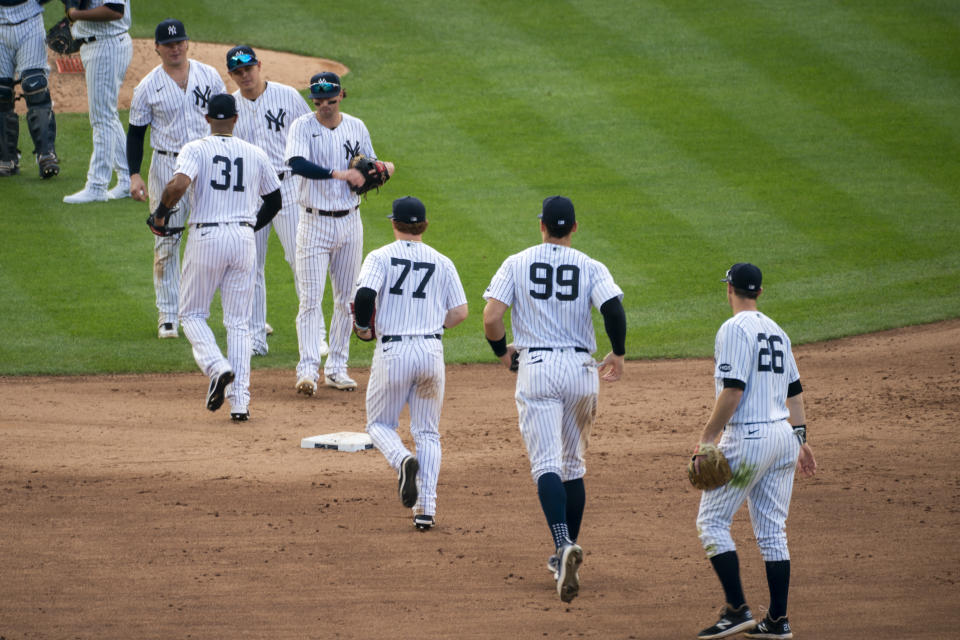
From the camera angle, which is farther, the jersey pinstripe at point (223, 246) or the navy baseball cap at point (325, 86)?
the navy baseball cap at point (325, 86)

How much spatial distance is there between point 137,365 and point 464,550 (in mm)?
5021

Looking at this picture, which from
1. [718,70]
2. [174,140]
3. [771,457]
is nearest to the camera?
[771,457]

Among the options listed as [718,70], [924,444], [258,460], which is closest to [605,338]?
[924,444]

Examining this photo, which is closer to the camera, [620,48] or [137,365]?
[137,365]

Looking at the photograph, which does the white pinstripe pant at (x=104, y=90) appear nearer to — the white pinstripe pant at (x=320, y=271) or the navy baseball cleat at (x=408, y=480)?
the white pinstripe pant at (x=320, y=271)

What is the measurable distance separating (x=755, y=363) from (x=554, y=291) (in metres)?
1.12

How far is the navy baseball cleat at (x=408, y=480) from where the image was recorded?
21.5 feet

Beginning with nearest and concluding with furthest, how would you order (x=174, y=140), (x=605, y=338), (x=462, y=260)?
(x=174, y=140) < (x=605, y=338) < (x=462, y=260)

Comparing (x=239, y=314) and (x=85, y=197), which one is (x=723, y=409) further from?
(x=85, y=197)

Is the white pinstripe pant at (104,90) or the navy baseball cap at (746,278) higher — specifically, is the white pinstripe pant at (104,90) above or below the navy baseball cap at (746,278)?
above

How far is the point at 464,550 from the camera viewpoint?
6547 mm

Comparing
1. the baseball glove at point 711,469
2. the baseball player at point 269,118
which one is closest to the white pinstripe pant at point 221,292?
the baseball player at point 269,118

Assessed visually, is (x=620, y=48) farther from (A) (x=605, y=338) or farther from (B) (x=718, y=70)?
(A) (x=605, y=338)

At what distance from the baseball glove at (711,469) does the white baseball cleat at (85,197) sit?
34.5 ft
